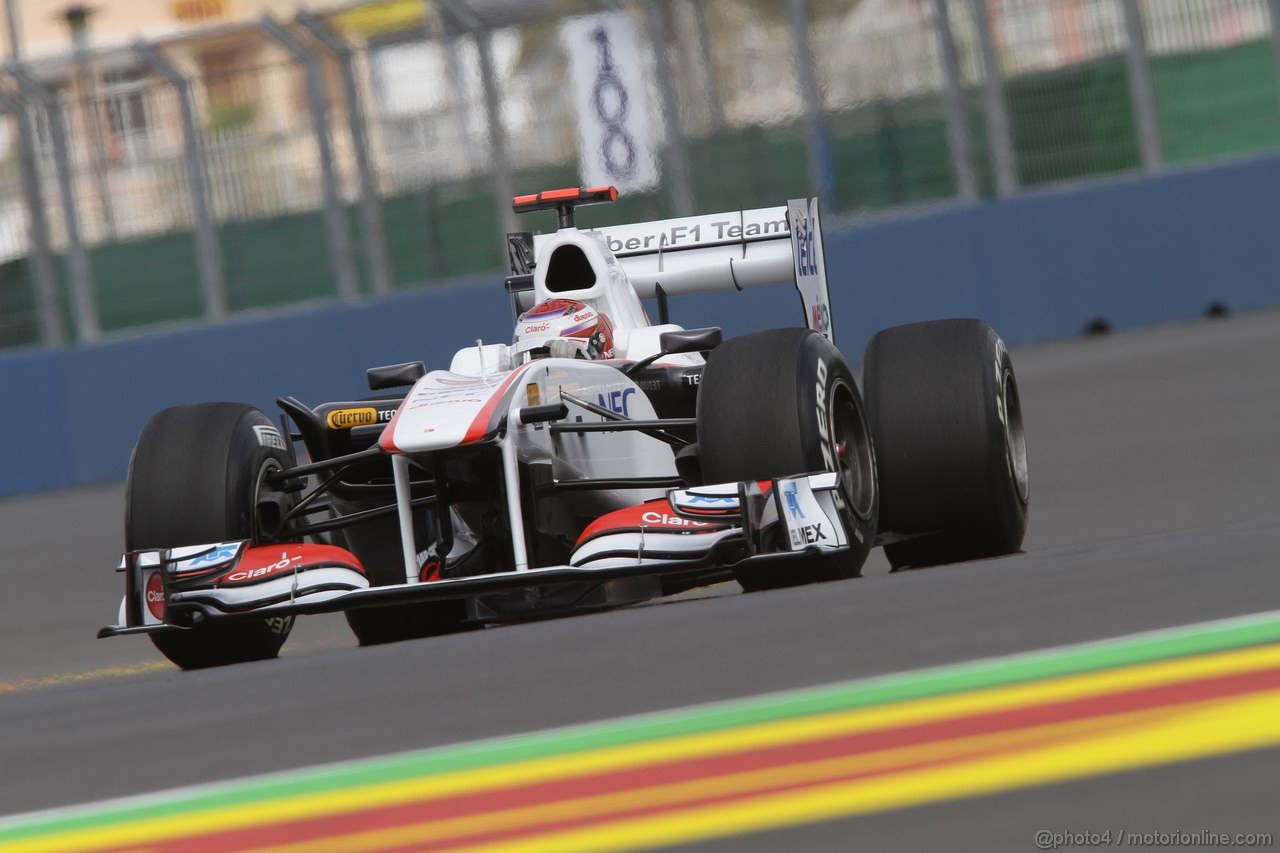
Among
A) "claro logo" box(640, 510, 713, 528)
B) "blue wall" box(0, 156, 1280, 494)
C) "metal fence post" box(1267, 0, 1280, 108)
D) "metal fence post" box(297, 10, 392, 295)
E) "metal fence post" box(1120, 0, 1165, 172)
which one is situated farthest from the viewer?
"metal fence post" box(1267, 0, 1280, 108)

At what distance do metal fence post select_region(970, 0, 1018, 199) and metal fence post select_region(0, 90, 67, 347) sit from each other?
725 centimetres

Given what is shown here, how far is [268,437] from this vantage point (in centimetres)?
734

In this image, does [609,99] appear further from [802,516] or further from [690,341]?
[802,516]

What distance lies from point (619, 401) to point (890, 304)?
27.8 feet

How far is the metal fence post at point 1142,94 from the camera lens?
1599 cm

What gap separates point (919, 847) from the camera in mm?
3102

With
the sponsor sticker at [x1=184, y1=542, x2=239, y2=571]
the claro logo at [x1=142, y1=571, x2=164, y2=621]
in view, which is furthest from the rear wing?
the claro logo at [x1=142, y1=571, x2=164, y2=621]

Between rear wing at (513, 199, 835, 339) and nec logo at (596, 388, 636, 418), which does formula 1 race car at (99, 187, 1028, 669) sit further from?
rear wing at (513, 199, 835, 339)

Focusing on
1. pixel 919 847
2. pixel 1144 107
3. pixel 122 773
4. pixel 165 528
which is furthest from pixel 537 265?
pixel 1144 107

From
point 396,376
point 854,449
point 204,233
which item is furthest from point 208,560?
point 204,233

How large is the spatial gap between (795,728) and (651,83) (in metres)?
12.5

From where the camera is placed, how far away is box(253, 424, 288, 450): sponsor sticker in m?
7.24

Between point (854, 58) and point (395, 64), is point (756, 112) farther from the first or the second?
point (395, 64)

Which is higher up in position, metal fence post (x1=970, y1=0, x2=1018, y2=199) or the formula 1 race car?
metal fence post (x1=970, y1=0, x2=1018, y2=199)
